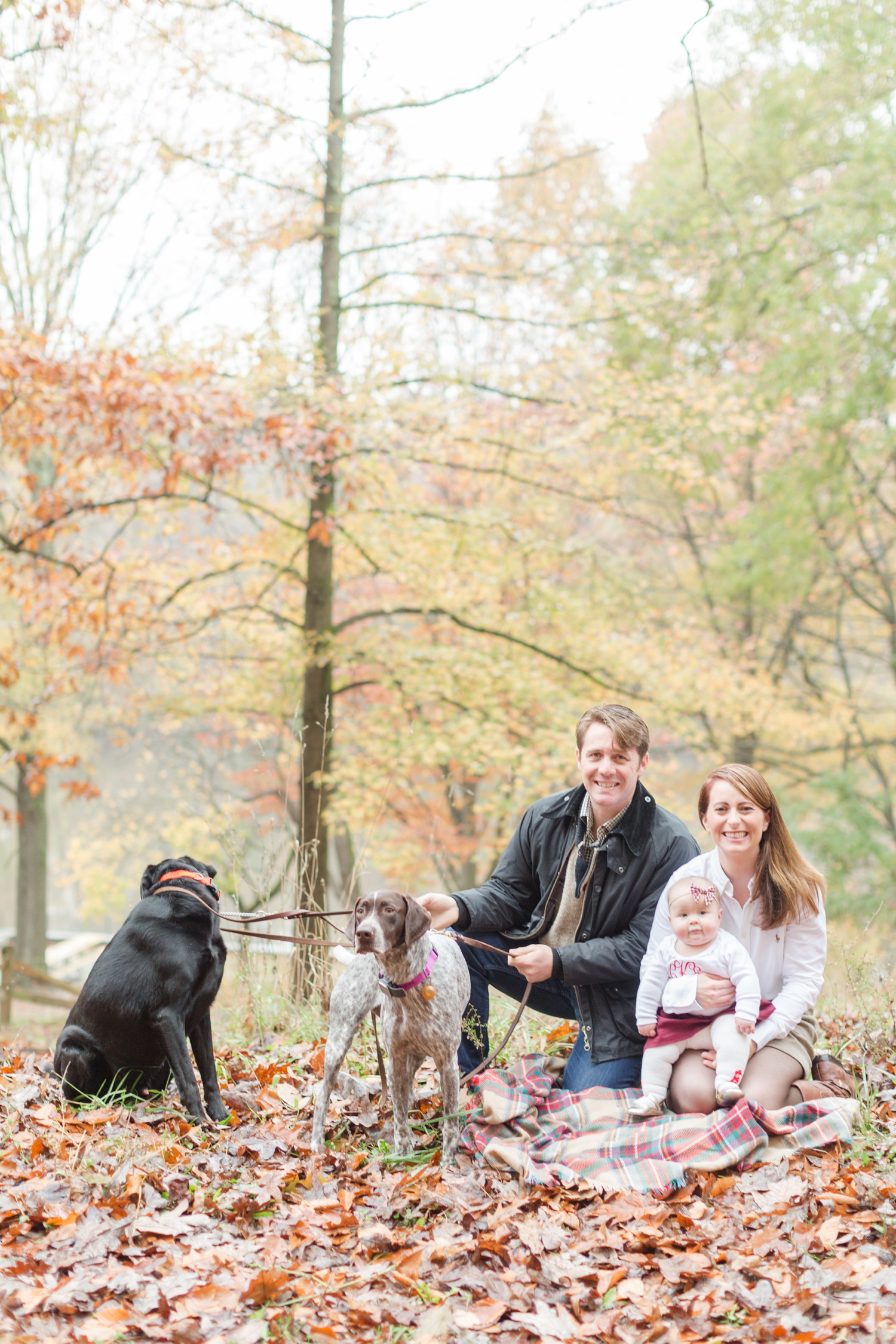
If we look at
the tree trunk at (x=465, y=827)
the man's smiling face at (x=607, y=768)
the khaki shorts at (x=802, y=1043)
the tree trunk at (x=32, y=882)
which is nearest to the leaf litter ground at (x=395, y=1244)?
the khaki shorts at (x=802, y=1043)

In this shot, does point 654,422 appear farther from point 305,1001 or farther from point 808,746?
point 808,746

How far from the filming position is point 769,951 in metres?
3.27

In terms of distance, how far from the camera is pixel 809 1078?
130 inches

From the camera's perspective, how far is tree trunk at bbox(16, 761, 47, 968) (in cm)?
1255

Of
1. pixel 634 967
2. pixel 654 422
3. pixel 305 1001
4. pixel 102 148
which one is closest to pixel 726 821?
pixel 634 967

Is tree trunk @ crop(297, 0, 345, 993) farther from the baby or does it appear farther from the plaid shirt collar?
the baby

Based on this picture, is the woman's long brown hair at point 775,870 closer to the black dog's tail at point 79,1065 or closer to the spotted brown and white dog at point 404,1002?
the spotted brown and white dog at point 404,1002

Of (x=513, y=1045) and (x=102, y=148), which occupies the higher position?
(x=102, y=148)

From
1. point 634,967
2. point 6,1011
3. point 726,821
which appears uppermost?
point 726,821

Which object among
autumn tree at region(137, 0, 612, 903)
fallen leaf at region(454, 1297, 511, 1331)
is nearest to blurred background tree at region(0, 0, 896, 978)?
autumn tree at region(137, 0, 612, 903)

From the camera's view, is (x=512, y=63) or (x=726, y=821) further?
(x=512, y=63)

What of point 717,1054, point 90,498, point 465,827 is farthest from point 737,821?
point 465,827

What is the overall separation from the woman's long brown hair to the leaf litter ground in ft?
2.27

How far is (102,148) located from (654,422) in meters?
6.39
